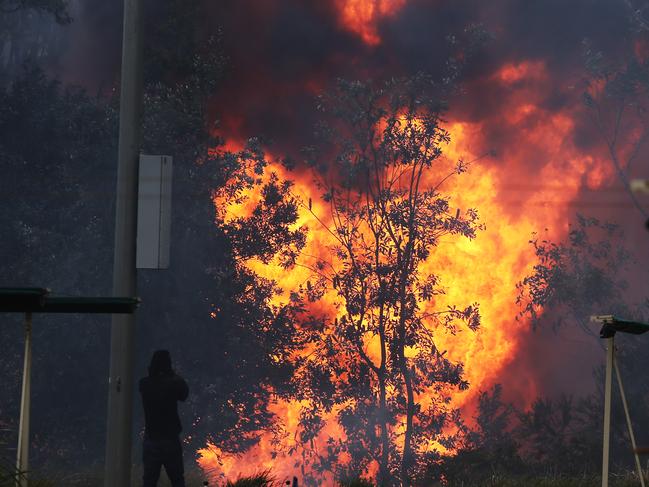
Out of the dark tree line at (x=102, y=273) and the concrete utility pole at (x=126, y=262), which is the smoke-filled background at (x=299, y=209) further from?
the concrete utility pole at (x=126, y=262)

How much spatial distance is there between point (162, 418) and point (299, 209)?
896 centimetres

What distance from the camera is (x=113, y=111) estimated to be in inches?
678

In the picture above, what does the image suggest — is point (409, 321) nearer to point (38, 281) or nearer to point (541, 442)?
point (541, 442)

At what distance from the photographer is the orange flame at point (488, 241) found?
17.7 metres

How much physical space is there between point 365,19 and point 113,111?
5483 mm

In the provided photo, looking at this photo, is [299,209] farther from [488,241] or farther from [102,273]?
[102,273]

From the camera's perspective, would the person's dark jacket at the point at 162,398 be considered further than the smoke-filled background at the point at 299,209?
No

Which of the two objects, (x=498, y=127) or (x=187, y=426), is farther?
(x=498, y=127)

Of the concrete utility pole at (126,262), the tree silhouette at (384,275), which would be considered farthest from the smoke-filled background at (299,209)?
the concrete utility pole at (126,262)

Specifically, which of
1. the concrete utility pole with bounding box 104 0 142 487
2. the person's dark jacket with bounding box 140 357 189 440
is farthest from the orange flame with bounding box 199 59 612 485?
the concrete utility pole with bounding box 104 0 142 487

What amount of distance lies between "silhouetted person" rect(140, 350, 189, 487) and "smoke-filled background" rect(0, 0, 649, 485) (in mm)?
6838

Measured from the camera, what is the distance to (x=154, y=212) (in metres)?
8.52

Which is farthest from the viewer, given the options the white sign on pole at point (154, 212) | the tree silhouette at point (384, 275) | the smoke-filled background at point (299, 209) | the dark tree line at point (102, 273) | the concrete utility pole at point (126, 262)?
the tree silhouette at point (384, 275)

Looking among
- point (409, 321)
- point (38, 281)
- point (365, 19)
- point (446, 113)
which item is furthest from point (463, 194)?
point (38, 281)
